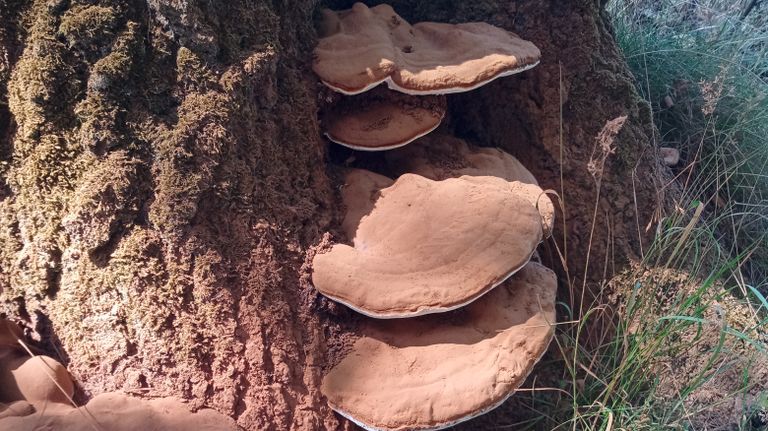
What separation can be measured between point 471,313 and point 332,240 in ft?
2.00

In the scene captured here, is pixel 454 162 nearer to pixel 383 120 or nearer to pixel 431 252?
pixel 383 120

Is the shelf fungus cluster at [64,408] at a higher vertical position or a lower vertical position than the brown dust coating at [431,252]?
lower

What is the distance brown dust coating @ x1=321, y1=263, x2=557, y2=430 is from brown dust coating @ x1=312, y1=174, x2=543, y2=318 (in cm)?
19

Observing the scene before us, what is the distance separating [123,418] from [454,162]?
174 cm

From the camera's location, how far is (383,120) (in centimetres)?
243

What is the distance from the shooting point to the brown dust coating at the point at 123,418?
1717mm

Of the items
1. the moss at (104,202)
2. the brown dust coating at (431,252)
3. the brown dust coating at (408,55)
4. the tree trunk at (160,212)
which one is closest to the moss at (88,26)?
the tree trunk at (160,212)

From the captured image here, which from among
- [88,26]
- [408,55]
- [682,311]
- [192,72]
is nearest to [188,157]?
[192,72]

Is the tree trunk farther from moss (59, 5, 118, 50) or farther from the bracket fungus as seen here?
the bracket fungus

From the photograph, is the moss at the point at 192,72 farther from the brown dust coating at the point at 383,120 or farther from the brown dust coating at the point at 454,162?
the brown dust coating at the point at 454,162

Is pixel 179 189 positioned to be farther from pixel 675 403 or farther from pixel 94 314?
pixel 675 403

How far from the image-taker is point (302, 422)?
1.91 m

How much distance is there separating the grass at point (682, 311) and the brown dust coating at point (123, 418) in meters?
1.19

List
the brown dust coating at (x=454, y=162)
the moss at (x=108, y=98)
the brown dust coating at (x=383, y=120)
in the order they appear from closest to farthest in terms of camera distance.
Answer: the moss at (x=108, y=98), the brown dust coating at (x=383, y=120), the brown dust coating at (x=454, y=162)
